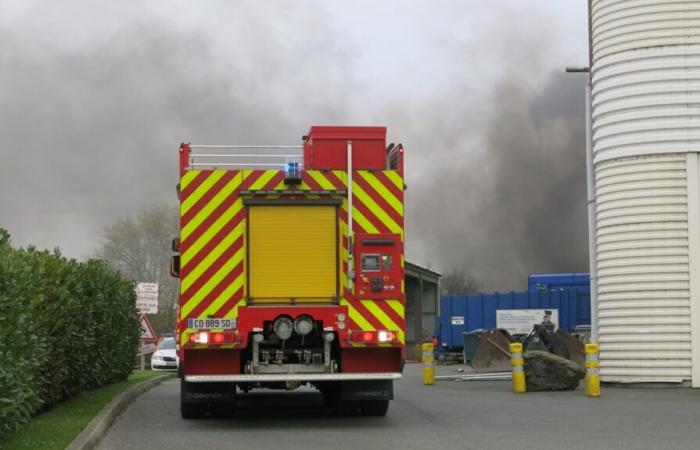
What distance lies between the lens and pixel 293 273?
1331cm

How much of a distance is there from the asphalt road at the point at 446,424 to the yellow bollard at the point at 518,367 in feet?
1.34

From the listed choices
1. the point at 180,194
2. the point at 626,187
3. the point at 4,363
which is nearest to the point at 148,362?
the point at 626,187

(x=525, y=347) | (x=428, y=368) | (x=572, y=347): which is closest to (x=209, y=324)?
(x=428, y=368)

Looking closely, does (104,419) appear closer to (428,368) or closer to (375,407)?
(375,407)

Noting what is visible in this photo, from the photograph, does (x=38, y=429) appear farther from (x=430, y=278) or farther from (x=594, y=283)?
(x=430, y=278)

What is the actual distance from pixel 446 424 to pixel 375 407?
1.43m

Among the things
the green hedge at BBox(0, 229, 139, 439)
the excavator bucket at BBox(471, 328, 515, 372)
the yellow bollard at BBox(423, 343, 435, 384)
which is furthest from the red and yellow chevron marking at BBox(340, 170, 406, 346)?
the excavator bucket at BBox(471, 328, 515, 372)

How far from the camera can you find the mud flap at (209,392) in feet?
44.9

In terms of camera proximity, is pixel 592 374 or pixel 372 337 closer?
pixel 372 337

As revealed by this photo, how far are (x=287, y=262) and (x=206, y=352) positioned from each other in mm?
1473

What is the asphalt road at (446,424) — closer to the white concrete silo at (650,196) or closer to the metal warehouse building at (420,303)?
the white concrete silo at (650,196)

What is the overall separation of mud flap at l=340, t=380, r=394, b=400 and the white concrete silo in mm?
7548

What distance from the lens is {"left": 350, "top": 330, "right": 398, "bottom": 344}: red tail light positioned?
13094 millimetres

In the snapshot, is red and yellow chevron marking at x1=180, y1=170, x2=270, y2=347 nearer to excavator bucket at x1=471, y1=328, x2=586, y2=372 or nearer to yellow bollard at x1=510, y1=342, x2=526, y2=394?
yellow bollard at x1=510, y1=342, x2=526, y2=394
